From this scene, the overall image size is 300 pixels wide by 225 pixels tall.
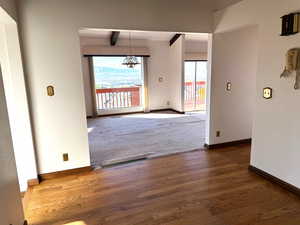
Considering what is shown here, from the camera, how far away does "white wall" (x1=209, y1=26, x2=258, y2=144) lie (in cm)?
344

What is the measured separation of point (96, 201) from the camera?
2.30 metres

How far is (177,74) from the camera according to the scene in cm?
712

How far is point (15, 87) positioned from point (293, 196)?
11.3ft

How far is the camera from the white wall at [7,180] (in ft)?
4.75

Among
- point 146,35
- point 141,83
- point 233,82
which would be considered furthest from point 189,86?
point 233,82

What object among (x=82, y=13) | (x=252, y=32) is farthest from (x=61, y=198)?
(x=252, y=32)

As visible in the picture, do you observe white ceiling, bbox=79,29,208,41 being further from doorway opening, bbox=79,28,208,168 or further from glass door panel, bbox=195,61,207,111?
glass door panel, bbox=195,61,207,111

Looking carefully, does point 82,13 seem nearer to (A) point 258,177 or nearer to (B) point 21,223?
(B) point 21,223

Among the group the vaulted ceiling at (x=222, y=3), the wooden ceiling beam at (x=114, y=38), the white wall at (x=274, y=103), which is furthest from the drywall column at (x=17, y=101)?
the wooden ceiling beam at (x=114, y=38)

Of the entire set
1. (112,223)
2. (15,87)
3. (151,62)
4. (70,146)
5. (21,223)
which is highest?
(151,62)

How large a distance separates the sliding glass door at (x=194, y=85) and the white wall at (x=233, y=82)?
3693 mm

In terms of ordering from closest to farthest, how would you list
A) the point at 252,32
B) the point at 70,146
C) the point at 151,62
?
the point at 70,146 < the point at 252,32 < the point at 151,62

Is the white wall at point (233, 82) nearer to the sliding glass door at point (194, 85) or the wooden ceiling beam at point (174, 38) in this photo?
the wooden ceiling beam at point (174, 38)

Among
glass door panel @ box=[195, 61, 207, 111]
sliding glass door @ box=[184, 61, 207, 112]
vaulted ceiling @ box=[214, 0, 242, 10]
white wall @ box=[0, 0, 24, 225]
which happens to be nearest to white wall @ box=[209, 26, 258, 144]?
vaulted ceiling @ box=[214, 0, 242, 10]
